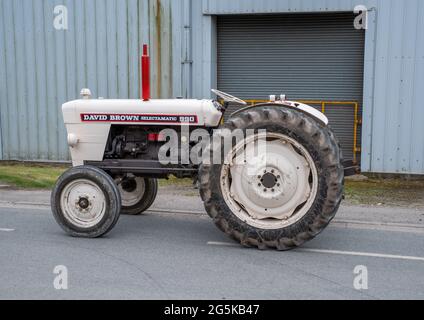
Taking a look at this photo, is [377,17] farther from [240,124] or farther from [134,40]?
[240,124]

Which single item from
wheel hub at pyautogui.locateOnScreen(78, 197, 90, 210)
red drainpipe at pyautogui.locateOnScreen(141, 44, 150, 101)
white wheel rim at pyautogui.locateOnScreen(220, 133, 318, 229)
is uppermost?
red drainpipe at pyautogui.locateOnScreen(141, 44, 150, 101)

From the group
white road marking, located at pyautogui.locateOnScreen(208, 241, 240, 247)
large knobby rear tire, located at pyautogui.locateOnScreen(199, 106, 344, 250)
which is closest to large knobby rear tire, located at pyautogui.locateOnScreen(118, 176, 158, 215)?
white road marking, located at pyautogui.locateOnScreen(208, 241, 240, 247)

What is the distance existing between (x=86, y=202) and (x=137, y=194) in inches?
55.6

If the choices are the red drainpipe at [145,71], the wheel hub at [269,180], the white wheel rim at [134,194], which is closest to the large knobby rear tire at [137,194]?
the white wheel rim at [134,194]

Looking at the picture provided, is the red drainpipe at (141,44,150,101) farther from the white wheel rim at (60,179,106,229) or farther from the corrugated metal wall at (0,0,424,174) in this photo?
the corrugated metal wall at (0,0,424,174)

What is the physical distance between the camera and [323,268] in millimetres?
5941

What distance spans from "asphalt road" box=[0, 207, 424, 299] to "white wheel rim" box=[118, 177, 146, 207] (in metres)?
0.51

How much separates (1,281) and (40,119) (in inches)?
306

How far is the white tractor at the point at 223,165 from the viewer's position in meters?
6.32

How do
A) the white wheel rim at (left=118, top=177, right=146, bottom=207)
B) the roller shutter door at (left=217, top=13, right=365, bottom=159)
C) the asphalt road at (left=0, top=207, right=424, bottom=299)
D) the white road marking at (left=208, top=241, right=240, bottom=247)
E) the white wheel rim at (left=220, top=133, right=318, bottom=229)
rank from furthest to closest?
the roller shutter door at (left=217, top=13, right=365, bottom=159) < the white wheel rim at (left=118, top=177, right=146, bottom=207) < the white road marking at (left=208, top=241, right=240, bottom=247) < the white wheel rim at (left=220, top=133, right=318, bottom=229) < the asphalt road at (left=0, top=207, right=424, bottom=299)

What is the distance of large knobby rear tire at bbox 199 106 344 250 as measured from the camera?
6266 mm

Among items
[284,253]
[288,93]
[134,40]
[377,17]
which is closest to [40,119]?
[134,40]

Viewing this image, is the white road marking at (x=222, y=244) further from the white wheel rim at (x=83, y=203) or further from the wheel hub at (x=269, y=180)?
the white wheel rim at (x=83, y=203)

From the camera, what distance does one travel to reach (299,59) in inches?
468
